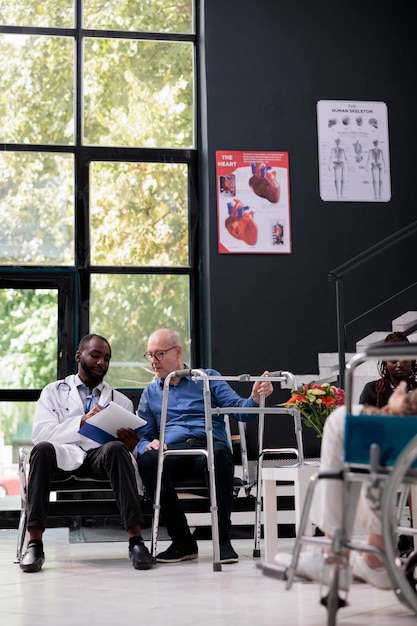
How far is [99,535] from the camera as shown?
580 cm

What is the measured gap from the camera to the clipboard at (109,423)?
429 centimetres

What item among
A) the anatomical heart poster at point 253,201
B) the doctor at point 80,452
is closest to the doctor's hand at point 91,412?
the doctor at point 80,452

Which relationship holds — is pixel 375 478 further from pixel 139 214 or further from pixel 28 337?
pixel 139 214

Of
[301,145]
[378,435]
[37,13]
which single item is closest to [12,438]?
[301,145]

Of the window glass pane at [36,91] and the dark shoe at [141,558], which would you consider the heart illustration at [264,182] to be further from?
the dark shoe at [141,558]

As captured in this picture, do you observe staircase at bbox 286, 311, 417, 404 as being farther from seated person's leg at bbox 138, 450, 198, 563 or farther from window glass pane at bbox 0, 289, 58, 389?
seated person's leg at bbox 138, 450, 198, 563

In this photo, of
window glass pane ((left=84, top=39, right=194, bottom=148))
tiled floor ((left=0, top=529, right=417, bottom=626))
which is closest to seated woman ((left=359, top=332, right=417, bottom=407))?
tiled floor ((left=0, top=529, right=417, bottom=626))

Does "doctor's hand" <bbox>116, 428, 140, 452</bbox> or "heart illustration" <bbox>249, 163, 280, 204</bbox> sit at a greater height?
"heart illustration" <bbox>249, 163, 280, 204</bbox>

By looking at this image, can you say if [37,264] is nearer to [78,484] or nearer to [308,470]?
[78,484]

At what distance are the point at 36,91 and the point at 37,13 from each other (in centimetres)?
58

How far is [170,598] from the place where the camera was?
10.6 ft

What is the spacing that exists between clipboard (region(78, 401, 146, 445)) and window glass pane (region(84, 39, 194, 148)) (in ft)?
9.49

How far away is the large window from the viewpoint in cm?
650

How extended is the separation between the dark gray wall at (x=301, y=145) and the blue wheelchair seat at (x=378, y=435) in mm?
3972
